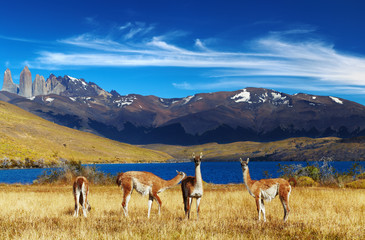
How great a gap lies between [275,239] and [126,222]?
20.3 feet

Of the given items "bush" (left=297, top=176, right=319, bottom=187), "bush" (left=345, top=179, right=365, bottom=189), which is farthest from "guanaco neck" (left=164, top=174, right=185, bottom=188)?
"bush" (left=345, top=179, right=365, bottom=189)

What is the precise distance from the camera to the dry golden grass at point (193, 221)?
12.5 meters

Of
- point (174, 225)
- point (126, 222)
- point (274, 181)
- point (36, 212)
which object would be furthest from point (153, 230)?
point (36, 212)

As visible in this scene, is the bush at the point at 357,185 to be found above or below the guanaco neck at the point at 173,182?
below

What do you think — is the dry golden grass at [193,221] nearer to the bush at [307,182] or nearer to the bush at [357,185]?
the bush at [357,185]

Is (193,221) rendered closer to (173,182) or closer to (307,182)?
(173,182)

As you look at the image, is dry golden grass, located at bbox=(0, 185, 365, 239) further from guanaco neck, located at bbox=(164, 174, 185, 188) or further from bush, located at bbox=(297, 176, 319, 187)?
bush, located at bbox=(297, 176, 319, 187)

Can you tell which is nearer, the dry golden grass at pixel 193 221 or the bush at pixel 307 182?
the dry golden grass at pixel 193 221

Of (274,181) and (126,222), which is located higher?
(274,181)

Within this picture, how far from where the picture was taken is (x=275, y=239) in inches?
477

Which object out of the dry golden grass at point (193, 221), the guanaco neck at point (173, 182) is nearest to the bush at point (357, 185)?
the dry golden grass at point (193, 221)

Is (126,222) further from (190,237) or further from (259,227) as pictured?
(259,227)

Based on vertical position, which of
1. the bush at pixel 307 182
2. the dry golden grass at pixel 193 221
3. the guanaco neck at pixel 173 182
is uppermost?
the guanaco neck at pixel 173 182

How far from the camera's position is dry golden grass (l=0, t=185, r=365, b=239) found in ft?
40.9
